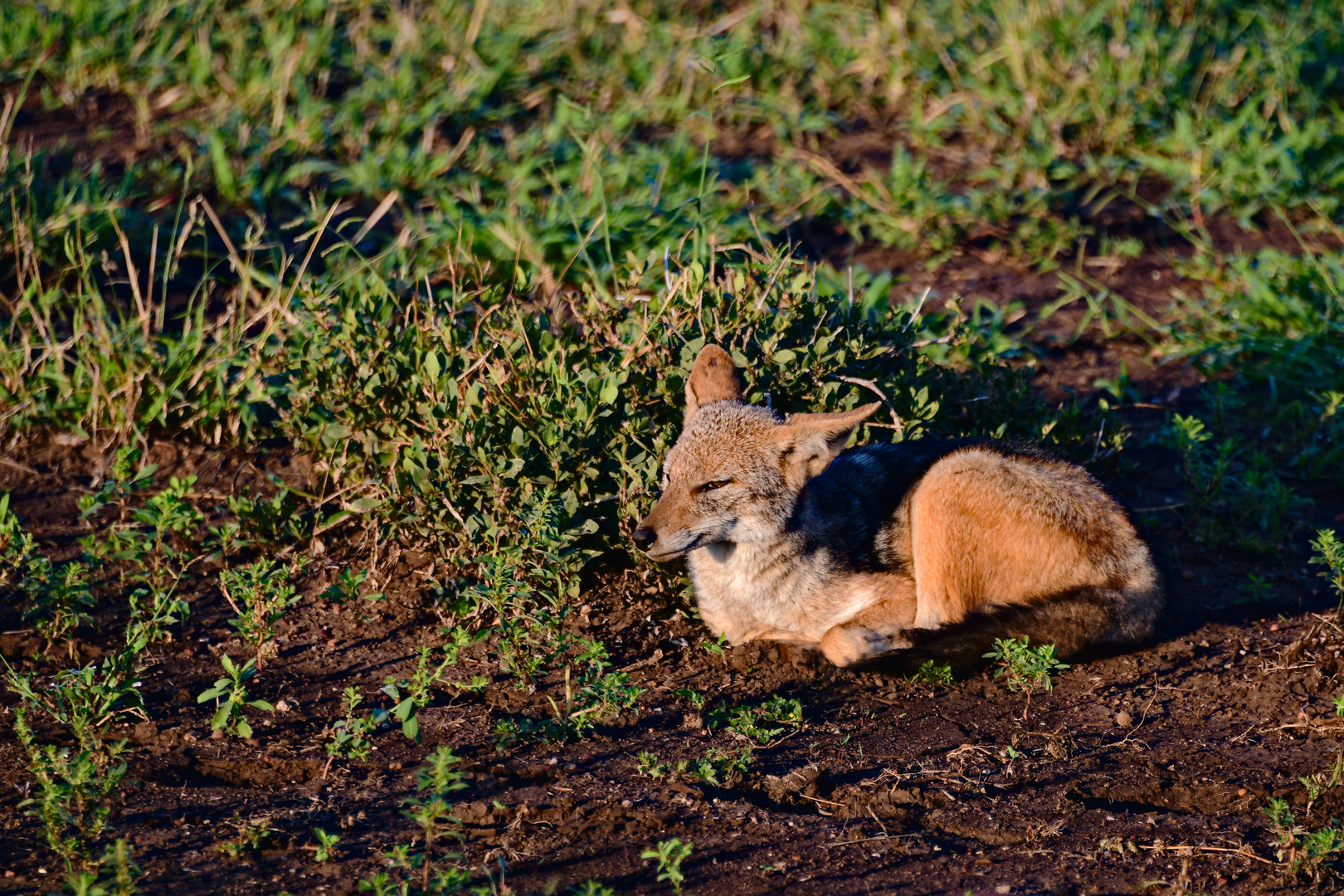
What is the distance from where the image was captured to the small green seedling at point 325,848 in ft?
11.2

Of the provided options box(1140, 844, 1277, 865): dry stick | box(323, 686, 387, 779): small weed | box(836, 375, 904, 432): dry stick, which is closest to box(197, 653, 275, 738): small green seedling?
box(323, 686, 387, 779): small weed

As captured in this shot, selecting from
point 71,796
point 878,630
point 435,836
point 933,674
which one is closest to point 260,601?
point 71,796

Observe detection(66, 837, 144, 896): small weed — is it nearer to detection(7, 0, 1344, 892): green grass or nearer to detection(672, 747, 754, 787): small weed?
detection(7, 0, 1344, 892): green grass

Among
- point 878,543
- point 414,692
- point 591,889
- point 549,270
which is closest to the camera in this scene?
point 591,889

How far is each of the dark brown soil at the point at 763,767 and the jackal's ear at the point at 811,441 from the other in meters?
0.74

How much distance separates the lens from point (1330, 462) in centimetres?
616

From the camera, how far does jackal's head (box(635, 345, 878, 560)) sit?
175 inches

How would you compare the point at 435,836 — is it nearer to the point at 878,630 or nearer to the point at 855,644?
the point at 855,644

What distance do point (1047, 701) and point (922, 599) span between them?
0.65m

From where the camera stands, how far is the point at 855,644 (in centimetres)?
468

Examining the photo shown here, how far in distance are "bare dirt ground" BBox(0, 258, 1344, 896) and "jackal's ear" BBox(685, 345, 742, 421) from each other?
792mm

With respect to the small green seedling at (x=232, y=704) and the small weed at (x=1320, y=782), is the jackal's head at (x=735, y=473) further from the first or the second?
the small weed at (x=1320, y=782)

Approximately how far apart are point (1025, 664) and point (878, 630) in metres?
0.62

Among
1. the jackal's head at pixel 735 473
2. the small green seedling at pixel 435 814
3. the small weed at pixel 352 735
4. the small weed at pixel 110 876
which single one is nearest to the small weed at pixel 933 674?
the jackal's head at pixel 735 473
